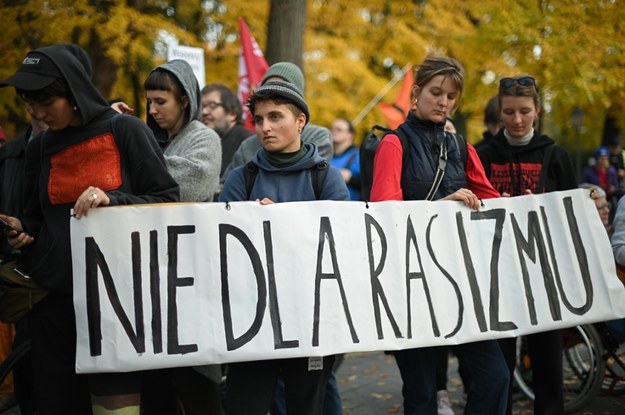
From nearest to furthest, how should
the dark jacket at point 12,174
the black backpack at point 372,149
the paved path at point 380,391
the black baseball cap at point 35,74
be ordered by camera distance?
the black baseball cap at point 35,74 < the black backpack at point 372,149 < the dark jacket at point 12,174 < the paved path at point 380,391

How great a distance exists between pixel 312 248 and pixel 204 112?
277 centimetres

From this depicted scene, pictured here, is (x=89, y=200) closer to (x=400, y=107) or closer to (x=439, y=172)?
(x=439, y=172)

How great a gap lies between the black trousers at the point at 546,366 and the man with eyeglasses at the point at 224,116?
2.60m

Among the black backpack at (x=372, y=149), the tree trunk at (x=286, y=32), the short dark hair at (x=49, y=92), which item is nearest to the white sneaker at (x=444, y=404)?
the black backpack at (x=372, y=149)

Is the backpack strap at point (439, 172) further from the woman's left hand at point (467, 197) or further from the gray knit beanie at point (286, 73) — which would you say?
the gray knit beanie at point (286, 73)

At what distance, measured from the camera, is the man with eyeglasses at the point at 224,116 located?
19.5ft

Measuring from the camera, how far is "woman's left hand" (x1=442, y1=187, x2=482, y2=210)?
3805mm

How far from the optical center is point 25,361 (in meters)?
4.21

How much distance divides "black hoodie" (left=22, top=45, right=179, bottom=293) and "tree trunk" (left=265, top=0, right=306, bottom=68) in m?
5.72

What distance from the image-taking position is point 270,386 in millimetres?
3367

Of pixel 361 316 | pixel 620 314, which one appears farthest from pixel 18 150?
pixel 620 314

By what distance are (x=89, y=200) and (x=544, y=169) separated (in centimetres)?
255

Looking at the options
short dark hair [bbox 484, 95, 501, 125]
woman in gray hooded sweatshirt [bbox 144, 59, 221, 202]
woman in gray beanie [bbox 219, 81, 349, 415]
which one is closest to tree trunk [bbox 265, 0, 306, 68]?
short dark hair [bbox 484, 95, 501, 125]

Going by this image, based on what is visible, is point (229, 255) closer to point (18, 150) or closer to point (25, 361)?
point (25, 361)
